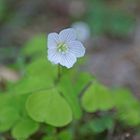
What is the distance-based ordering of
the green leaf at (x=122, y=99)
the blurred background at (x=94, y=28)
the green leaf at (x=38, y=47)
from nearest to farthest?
the green leaf at (x=122, y=99) < the green leaf at (x=38, y=47) < the blurred background at (x=94, y=28)

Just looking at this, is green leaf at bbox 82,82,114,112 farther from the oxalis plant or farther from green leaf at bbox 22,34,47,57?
green leaf at bbox 22,34,47,57

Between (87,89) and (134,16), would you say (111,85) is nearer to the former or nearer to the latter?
(87,89)

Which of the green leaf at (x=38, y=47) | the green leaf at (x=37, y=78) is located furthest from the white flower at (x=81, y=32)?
the green leaf at (x=37, y=78)

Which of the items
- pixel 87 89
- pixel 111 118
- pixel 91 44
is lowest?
pixel 91 44

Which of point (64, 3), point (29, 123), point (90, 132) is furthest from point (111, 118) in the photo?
point (64, 3)

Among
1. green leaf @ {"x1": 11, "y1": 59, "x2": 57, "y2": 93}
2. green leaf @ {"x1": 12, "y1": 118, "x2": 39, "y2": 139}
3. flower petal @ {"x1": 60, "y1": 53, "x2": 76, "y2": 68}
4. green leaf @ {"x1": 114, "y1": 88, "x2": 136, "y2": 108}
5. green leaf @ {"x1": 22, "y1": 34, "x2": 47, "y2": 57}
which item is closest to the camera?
flower petal @ {"x1": 60, "y1": 53, "x2": 76, "y2": 68}

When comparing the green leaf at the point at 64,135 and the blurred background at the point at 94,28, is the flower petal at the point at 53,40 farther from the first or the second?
the blurred background at the point at 94,28

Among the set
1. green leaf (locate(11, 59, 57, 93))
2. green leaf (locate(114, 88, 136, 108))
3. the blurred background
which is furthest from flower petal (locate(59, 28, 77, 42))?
the blurred background
